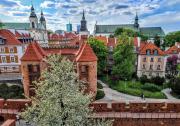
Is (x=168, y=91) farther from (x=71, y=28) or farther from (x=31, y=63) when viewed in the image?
(x=71, y=28)

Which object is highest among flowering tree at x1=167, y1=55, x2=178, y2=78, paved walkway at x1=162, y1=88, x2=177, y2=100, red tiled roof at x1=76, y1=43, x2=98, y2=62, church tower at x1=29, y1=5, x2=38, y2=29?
church tower at x1=29, y1=5, x2=38, y2=29

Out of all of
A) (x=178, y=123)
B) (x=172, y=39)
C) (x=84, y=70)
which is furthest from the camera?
(x=172, y=39)

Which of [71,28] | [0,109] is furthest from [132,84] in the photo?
[71,28]

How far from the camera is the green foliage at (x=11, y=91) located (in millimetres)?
26405

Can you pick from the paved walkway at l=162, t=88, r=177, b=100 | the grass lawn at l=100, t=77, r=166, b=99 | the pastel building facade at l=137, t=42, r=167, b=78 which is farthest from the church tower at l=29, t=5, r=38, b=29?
the paved walkway at l=162, t=88, r=177, b=100

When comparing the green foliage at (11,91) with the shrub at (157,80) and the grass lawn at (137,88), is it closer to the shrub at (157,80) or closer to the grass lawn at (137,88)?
the grass lawn at (137,88)

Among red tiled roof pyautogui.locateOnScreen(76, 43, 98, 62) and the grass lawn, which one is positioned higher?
red tiled roof pyautogui.locateOnScreen(76, 43, 98, 62)

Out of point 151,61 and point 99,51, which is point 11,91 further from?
point 151,61

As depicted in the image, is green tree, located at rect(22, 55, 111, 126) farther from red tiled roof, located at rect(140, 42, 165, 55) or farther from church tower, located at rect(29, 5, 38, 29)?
church tower, located at rect(29, 5, 38, 29)

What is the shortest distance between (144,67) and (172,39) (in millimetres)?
42481

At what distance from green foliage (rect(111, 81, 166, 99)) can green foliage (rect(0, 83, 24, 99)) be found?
16653mm

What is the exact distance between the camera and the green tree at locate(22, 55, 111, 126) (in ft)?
24.8

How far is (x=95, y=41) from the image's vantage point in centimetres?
4000

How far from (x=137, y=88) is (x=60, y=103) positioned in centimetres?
2891
